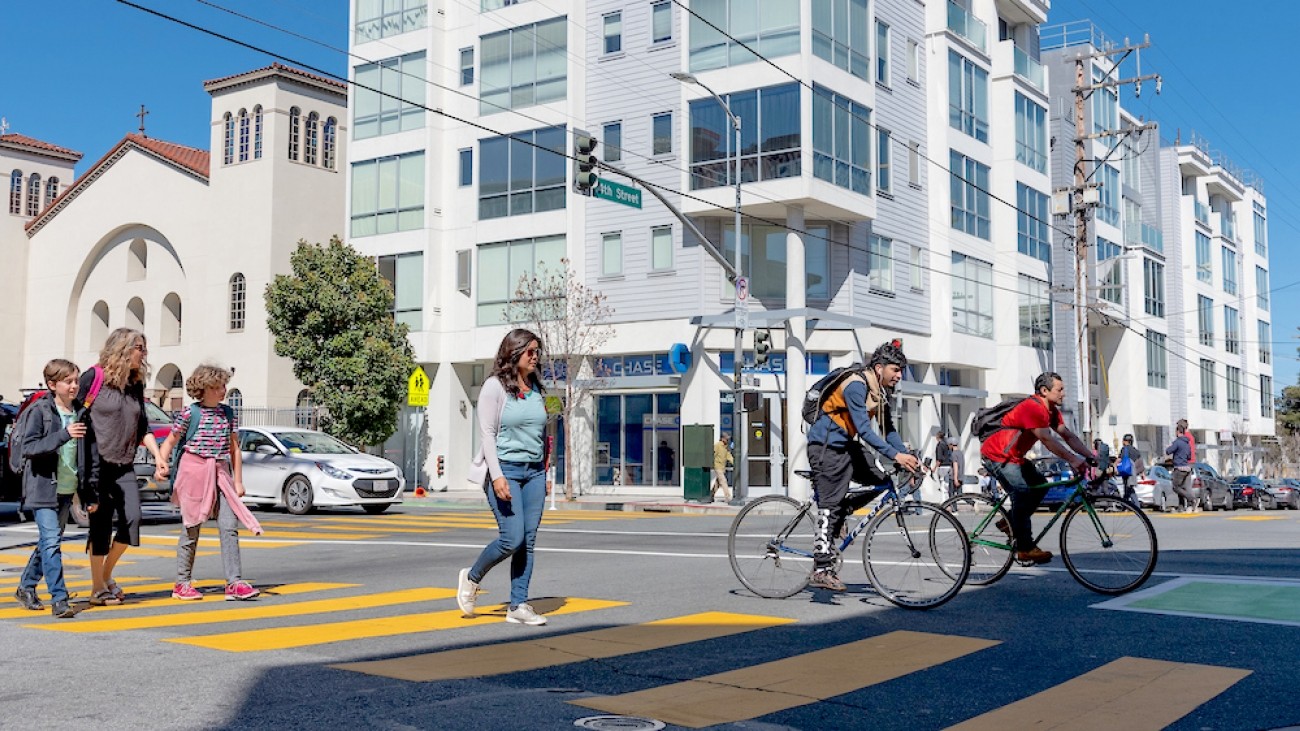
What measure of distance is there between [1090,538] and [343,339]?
94.7 ft

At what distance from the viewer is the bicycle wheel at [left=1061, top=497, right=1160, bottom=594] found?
8.71 metres

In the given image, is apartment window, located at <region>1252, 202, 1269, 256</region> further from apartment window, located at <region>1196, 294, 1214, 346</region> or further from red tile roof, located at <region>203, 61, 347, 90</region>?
red tile roof, located at <region>203, 61, 347, 90</region>

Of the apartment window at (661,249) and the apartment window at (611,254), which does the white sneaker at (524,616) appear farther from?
the apartment window at (611,254)

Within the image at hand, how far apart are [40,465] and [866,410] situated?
565 cm

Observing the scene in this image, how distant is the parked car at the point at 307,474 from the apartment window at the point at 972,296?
22.5 metres

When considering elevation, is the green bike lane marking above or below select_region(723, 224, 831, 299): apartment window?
below

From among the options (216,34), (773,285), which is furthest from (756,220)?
(216,34)

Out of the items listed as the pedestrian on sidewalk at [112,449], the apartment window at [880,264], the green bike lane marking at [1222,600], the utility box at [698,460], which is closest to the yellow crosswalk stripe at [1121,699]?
the green bike lane marking at [1222,600]

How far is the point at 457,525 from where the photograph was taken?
1869cm

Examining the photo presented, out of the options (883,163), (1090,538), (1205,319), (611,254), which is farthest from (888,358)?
(1205,319)

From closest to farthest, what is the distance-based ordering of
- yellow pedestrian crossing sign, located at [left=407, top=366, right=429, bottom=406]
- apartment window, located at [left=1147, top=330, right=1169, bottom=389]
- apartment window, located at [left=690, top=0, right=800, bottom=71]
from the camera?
apartment window, located at [left=690, top=0, right=800, bottom=71] → yellow pedestrian crossing sign, located at [left=407, top=366, right=429, bottom=406] → apartment window, located at [left=1147, top=330, right=1169, bottom=389]

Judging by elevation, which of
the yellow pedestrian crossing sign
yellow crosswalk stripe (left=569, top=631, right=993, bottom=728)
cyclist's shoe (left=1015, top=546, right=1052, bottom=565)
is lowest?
yellow crosswalk stripe (left=569, top=631, right=993, bottom=728)

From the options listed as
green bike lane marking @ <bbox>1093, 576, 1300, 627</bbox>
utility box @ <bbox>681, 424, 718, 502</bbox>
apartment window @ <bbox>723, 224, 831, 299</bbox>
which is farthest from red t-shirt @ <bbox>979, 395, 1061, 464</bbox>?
apartment window @ <bbox>723, 224, 831, 299</bbox>

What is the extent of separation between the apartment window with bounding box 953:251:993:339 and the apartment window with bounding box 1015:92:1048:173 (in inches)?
186
